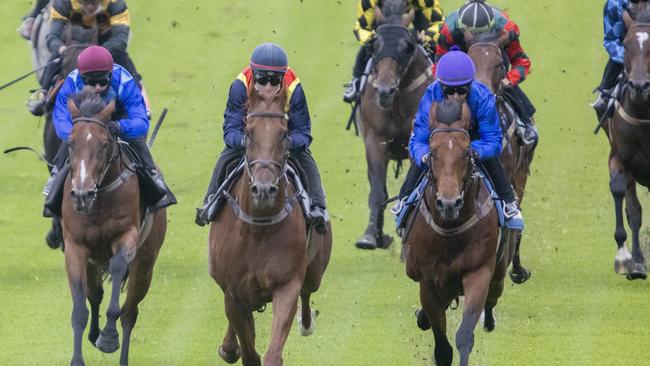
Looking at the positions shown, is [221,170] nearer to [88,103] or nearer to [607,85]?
[88,103]

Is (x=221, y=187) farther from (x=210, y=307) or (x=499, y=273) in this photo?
(x=210, y=307)

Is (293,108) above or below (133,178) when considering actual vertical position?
above

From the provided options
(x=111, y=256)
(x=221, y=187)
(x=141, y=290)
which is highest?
(x=221, y=187)

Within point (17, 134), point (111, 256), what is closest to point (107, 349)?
point (111, 256)

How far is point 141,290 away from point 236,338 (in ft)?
5.08

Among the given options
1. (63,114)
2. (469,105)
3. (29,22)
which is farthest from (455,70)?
(29,22)

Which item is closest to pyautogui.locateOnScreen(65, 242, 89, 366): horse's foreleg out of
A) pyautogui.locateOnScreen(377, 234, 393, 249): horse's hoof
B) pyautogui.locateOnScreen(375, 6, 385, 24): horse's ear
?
pyautogui.locateOnScreen(377, 234, 393, 249): horse's hoof

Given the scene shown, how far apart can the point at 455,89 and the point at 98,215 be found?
296 cm

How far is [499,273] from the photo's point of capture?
12.9m

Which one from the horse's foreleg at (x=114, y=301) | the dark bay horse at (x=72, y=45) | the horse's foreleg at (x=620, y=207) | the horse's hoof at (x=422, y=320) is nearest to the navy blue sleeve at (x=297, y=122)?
the horse's foreleg at (x=114, y=301)

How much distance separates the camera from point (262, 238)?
11703 millimetres

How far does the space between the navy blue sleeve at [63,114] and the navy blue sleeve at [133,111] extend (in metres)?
0.40

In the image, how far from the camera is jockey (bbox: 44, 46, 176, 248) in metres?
12.8

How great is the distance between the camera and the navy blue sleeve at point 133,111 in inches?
512
